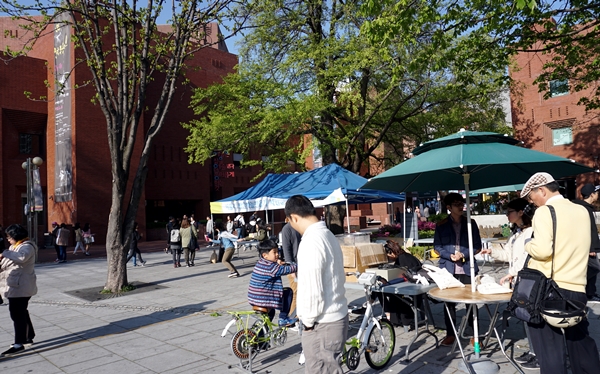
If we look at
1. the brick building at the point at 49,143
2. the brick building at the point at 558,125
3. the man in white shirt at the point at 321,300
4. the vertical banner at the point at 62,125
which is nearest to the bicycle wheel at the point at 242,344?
the man in white shirt at the point at 321,300

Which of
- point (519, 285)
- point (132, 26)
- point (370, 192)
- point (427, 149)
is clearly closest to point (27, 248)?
point (427, 149)

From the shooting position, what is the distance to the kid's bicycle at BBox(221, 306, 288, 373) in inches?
197

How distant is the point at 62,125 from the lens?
27.8m

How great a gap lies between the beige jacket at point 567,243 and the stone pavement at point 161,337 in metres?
1.77

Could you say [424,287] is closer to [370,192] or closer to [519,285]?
[519,285]

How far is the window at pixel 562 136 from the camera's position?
29.0 metres

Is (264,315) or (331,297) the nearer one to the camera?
(331,297)

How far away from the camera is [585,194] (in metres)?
7.52

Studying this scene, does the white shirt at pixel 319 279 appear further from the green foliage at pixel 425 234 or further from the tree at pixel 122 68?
the green foliage at pixel 425 234

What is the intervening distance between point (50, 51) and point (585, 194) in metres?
31.8

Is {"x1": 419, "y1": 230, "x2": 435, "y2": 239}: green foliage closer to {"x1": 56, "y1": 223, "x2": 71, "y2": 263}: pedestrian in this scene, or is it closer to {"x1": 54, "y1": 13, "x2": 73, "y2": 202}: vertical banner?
{"x1": 56, "y1": 223, "x2": 71, "y2": 263}: pedestrian

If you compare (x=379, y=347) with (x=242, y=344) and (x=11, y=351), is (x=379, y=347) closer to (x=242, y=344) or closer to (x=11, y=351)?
(x=242, y=344)

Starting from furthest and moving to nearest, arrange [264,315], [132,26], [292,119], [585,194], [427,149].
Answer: [292,119], [132,26], [585,194], [427,149], [264,315]

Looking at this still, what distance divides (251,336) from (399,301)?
229cm
